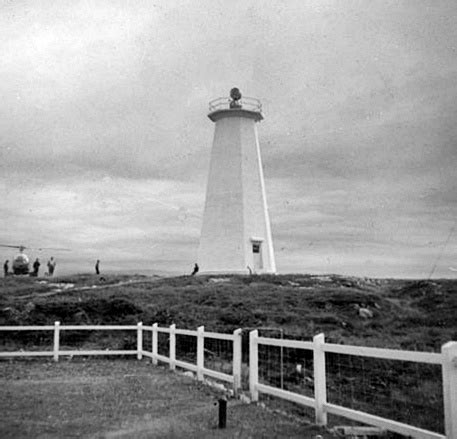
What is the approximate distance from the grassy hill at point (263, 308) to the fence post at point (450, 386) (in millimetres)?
13840

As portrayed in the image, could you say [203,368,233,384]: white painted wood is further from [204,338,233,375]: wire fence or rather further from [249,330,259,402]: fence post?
[204,338,233,375]: wire fence

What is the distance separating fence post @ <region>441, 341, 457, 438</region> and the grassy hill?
1384cm

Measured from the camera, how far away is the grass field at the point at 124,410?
7.37 m

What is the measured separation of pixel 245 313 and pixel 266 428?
1636 cm

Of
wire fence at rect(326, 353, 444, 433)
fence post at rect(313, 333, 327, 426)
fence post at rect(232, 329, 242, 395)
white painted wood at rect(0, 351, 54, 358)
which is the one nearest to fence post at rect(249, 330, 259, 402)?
fence post at rect(232, 329, 242, 395)

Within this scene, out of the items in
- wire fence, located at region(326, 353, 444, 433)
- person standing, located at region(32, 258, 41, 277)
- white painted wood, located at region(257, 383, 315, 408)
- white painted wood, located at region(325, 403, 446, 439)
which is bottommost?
wire fence, located at region(326, 353, 444, 433)

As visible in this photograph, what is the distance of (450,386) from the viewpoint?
521 centimetres

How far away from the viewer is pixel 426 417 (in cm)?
1121

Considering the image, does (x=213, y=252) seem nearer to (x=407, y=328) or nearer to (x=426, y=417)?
(x=407, y=328)

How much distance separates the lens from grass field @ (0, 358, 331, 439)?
7.37m

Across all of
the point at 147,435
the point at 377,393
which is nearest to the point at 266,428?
the point at 147,435

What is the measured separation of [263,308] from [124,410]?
16366 mm

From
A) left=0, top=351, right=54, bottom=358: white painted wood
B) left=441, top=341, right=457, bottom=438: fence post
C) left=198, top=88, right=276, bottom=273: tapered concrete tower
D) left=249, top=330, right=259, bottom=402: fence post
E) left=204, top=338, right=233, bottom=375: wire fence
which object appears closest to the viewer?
left=441, top=341, right=457, bottom=438: fence post

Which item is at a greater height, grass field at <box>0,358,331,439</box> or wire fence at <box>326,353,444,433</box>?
grass field at <box>0,358,331,439</box>
